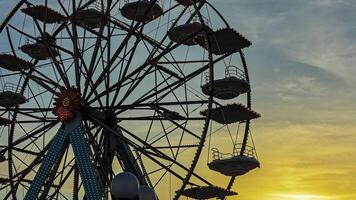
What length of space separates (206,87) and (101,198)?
728cm

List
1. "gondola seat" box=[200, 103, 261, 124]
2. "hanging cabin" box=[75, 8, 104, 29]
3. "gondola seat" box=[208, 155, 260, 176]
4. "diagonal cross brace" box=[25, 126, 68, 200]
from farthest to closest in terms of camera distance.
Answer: "hanging cabin" box=[75, 8, 104, 29] < "gondola seat" box=[200, 103, 261, 124] < "gondola seat" box=[208, 155, 260, 176] < "diagonal cross brace" box=[25, 126, 68, 200]

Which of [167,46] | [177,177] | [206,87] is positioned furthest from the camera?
[167,46]

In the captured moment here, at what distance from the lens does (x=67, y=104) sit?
24.8 m

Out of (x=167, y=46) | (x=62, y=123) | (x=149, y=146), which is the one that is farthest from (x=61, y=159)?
(x=167, y=46)

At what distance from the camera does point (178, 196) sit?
22.7 metres

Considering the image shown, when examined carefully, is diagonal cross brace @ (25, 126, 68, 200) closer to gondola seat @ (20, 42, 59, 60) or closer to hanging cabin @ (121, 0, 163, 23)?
gondola seat @ (20, 42, 59, 60)

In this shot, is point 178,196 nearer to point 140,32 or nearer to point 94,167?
point 94,167

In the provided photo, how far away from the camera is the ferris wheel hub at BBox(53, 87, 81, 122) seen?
80.8 ft

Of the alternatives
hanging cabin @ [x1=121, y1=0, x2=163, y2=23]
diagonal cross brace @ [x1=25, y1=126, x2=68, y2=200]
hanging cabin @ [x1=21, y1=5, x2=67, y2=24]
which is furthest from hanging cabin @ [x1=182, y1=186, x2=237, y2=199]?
hanging cabin @ [x1=21, y1=5, x2=67, y2=24]

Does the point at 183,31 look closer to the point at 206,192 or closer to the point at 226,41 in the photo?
the point at 226,41

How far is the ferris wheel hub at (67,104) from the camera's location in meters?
24.6

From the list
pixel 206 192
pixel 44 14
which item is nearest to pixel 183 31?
pixel 44 14

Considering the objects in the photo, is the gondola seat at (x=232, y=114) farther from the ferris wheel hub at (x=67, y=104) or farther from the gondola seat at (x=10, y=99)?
the gondola seat at (x=10, y=99)

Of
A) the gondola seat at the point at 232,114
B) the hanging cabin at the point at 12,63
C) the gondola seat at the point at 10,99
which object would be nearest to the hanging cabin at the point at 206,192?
the gondola seat at the point at 232,114
